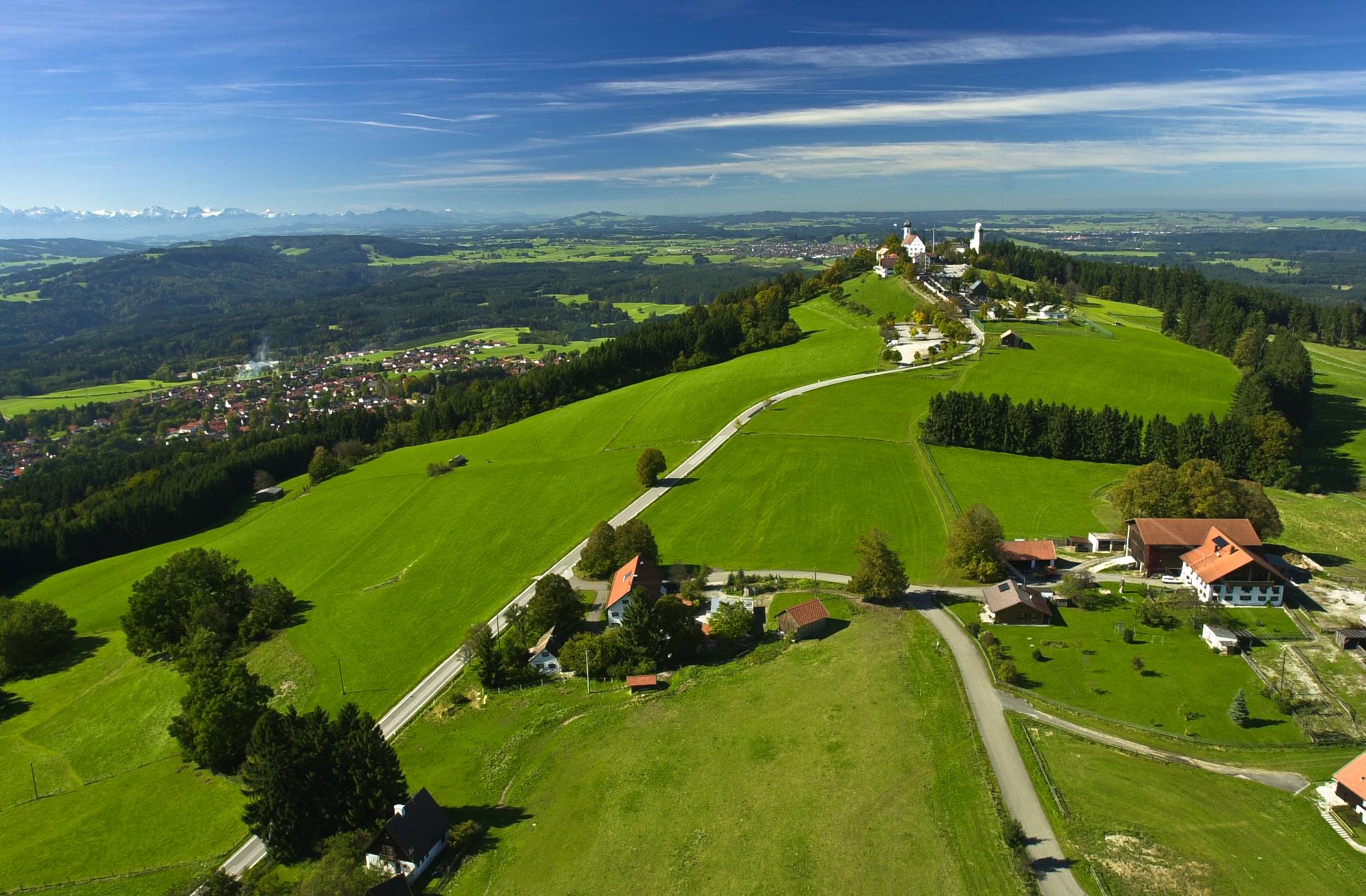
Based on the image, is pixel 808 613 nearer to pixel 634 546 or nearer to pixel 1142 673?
pixel 634 546

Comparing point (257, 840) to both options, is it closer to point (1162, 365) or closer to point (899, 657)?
point (899, 657)

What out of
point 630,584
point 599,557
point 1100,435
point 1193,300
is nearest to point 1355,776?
point 630,584

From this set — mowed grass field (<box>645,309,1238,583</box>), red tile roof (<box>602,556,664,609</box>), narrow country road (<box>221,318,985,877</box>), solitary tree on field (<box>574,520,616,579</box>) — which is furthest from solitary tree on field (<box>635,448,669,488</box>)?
red tile roof (<box>602,556,664,609</box>)

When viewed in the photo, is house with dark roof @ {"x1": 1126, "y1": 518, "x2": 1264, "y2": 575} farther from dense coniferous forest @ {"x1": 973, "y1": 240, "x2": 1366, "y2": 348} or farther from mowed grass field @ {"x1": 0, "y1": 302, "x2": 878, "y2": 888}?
dense coniferous forest @ {"x1": 973, "y1": 240, "x2": 1366, "y2": 348}

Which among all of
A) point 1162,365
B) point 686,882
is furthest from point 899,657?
point 1162,365

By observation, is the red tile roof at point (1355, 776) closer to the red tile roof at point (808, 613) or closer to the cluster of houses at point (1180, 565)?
the cluster of houses at point (1180, 565)

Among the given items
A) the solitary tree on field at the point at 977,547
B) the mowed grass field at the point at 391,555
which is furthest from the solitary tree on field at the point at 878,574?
the mowed grass field at the point at 391,555
